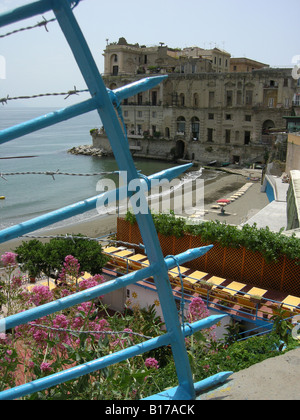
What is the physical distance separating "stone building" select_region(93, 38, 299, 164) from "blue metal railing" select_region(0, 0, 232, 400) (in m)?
43.2

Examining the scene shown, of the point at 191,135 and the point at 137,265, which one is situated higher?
the point at 191,135

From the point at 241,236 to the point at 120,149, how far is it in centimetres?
840

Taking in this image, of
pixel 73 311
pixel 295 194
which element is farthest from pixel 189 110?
pixel 73 311

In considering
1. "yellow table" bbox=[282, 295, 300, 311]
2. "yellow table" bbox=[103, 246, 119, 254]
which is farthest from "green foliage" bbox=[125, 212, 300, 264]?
"yellow table" bbox=[103, 246, 119, 254]

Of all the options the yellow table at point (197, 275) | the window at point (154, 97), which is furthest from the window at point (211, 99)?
the yellow table at point (197, 275)

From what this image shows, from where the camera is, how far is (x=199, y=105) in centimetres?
5350

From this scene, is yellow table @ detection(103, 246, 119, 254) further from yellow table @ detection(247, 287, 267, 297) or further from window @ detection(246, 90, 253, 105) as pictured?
window @ detection(246, 90, 253, 105)

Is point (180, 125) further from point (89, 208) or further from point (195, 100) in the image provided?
point (89, 208)

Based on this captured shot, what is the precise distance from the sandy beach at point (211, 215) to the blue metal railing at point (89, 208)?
1979 centimetres

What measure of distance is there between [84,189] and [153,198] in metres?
9.28
